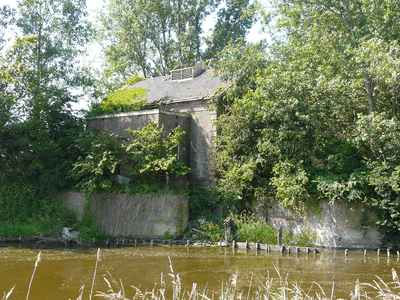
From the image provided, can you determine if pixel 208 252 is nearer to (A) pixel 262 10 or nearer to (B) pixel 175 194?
(B) pixel 175 194

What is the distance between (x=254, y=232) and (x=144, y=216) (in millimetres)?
5503

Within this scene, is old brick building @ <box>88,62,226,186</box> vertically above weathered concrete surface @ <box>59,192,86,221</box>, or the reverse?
old brick building @ <box>88,62,226,186</box>

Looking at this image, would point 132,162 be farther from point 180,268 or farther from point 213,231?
point 180,268

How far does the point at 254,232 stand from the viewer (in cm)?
1775

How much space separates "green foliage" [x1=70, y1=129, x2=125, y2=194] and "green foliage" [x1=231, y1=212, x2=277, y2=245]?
658cm

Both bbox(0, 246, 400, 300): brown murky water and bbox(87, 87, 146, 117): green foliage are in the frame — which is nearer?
bbox(0, 246, 400, 300): brown murky water

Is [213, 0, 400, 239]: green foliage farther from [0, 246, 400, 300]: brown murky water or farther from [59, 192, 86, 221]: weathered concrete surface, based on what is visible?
[59, 192, 86, 221]: weathered concrete surface

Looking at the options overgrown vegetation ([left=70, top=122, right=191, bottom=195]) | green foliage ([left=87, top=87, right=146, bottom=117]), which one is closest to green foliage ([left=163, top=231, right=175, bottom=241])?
overgrown vegetation ([left=70, top=122, right=191, bottom=195])

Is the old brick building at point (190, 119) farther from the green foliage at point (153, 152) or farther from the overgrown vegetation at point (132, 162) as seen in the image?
the overgrown vegetation at point (132, 162)

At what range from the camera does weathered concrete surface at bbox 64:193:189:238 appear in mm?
18875

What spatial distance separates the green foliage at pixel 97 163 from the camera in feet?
60.9

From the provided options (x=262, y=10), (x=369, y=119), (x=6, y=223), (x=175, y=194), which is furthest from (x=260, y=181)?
(x=6, y=223)

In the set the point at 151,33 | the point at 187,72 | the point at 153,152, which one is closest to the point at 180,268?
the point at 153,152

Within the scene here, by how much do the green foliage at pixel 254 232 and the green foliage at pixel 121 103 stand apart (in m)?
10.0
